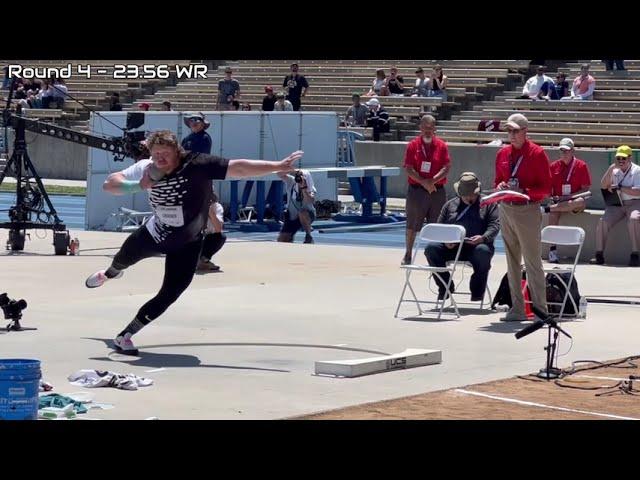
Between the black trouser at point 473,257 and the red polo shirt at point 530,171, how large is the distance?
40.8 inches

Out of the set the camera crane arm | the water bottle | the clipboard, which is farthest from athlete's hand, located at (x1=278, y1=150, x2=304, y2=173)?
the clipboard

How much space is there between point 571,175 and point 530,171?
234 inches

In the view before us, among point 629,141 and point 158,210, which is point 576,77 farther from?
point 158,210

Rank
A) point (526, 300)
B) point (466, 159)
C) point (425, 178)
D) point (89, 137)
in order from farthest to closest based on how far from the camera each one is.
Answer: point (466, 159) → point (89, 137) → point (425, 178) → point (526, 300)

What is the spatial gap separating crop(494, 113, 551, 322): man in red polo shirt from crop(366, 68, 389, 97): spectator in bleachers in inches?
903

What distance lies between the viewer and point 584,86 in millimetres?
32438

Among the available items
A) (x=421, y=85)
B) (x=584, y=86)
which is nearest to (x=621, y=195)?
(x=584, y=86)

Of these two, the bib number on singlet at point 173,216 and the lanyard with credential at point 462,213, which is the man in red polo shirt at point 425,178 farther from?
the bib number on singlet at point 173,216

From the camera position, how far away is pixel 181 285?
11234mm

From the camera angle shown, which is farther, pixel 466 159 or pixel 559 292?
pixel 466 159

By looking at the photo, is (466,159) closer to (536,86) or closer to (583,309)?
(536,86)
